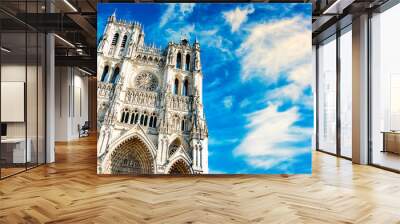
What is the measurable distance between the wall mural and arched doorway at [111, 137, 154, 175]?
0.02 meters

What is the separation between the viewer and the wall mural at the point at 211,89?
607cm

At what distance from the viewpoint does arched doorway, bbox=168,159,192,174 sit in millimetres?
6137

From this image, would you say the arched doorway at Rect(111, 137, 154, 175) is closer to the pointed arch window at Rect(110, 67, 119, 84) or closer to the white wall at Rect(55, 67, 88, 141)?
the pointed arch window at Rect(110, 67, 119, 84)

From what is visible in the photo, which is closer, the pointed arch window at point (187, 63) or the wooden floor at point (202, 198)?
the wooden floor at point (202, 198)

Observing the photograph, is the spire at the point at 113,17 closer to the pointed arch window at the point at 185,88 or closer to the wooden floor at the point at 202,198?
the pointed arch window at the point at 185,88

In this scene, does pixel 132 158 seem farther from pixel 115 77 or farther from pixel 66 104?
pixel 66 104

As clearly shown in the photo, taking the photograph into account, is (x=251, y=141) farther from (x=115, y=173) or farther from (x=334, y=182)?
(x=115, y=173)

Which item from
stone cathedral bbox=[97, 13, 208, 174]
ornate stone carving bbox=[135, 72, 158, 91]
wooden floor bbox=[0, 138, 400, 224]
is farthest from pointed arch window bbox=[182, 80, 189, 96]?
wooden floor bbox=[0, 138, 400, 224]

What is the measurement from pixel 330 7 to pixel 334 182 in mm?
3358

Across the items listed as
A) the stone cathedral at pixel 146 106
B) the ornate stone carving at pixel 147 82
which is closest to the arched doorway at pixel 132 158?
the stone cathedral at pixel 146 106

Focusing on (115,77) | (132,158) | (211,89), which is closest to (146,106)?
(115,77)

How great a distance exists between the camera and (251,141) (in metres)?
6.12

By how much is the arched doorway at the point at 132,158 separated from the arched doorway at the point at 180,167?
0.37 metres

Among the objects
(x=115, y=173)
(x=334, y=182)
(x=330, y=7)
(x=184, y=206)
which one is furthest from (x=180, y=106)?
(x=330, y=7)
